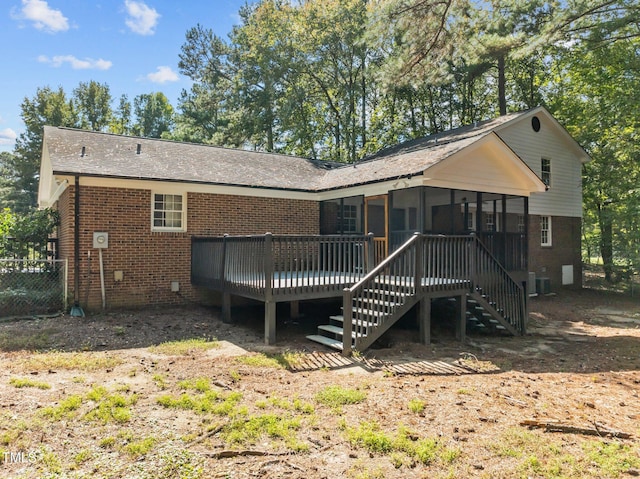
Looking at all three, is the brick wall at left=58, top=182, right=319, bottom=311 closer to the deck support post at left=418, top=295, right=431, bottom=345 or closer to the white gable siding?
the deck support post at left=418, top=295, right=431, bottom=345

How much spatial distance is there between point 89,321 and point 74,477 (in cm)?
626

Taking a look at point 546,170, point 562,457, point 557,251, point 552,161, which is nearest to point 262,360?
point 562,457

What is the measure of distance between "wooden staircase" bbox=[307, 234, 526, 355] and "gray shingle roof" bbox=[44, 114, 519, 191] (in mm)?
2131

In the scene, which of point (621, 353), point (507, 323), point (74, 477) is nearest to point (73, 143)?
point (74, 477)

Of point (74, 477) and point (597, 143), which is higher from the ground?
point (597, 143)

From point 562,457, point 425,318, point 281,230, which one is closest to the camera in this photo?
point 562,457

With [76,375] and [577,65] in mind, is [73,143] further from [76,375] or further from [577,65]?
[577,65]

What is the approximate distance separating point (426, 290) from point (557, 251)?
506 inches

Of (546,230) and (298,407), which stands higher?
(546,230)

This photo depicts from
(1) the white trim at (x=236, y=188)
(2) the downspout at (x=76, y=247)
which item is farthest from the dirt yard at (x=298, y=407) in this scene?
(1) the white trim at (x=236, y=188)

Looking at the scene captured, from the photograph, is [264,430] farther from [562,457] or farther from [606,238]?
[606,238]

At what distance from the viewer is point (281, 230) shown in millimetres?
12203

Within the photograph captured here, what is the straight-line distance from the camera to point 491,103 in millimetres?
26984

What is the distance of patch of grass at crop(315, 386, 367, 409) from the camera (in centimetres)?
477
